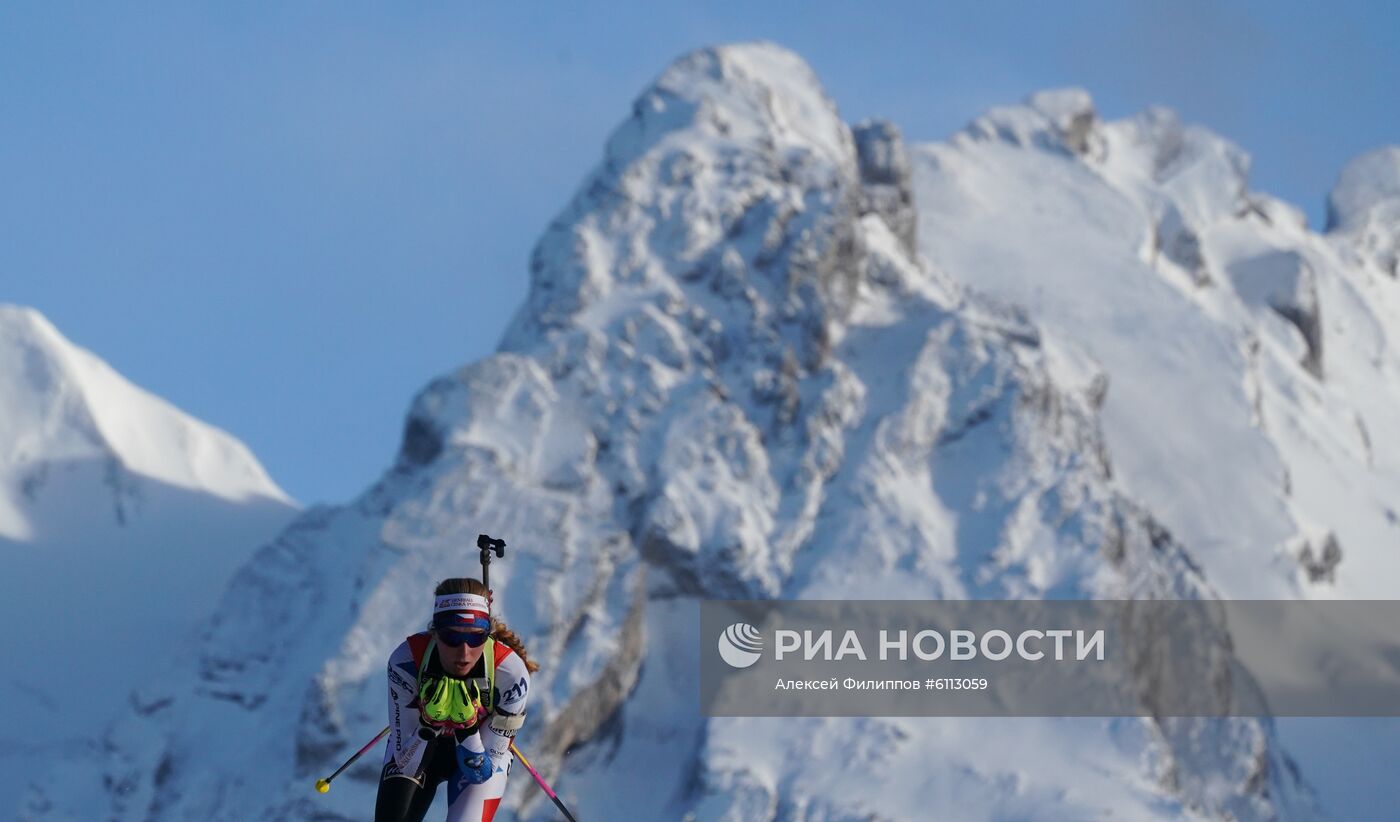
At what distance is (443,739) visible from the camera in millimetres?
28797

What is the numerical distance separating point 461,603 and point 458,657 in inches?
30.8

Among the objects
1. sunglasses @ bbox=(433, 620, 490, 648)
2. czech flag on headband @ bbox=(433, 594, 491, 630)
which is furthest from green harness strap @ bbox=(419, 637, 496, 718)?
czech flag on headband @ bbox=(433, 594, 491, 630)

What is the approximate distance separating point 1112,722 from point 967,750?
13.8 meters

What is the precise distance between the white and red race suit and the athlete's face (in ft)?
0.46

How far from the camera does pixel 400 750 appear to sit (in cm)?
2861

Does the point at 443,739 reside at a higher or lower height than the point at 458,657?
lower

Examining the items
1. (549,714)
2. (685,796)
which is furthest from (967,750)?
(549,714)

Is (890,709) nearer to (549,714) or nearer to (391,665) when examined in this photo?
(549,714)

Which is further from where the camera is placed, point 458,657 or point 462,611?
point 458,657

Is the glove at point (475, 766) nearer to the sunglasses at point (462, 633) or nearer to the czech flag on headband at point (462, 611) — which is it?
the sunglasses at point (462, 633)

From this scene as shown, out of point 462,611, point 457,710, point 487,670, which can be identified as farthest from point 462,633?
point 457,710

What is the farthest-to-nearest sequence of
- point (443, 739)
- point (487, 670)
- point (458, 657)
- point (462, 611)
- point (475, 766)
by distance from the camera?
point (443, 739)
point (487, 670)
point (475, 766)
point (458, 657)
point (462, 611)

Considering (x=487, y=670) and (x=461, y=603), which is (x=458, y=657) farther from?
(x=461, y=603)

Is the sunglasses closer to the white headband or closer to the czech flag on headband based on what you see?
the czech flag on headband
